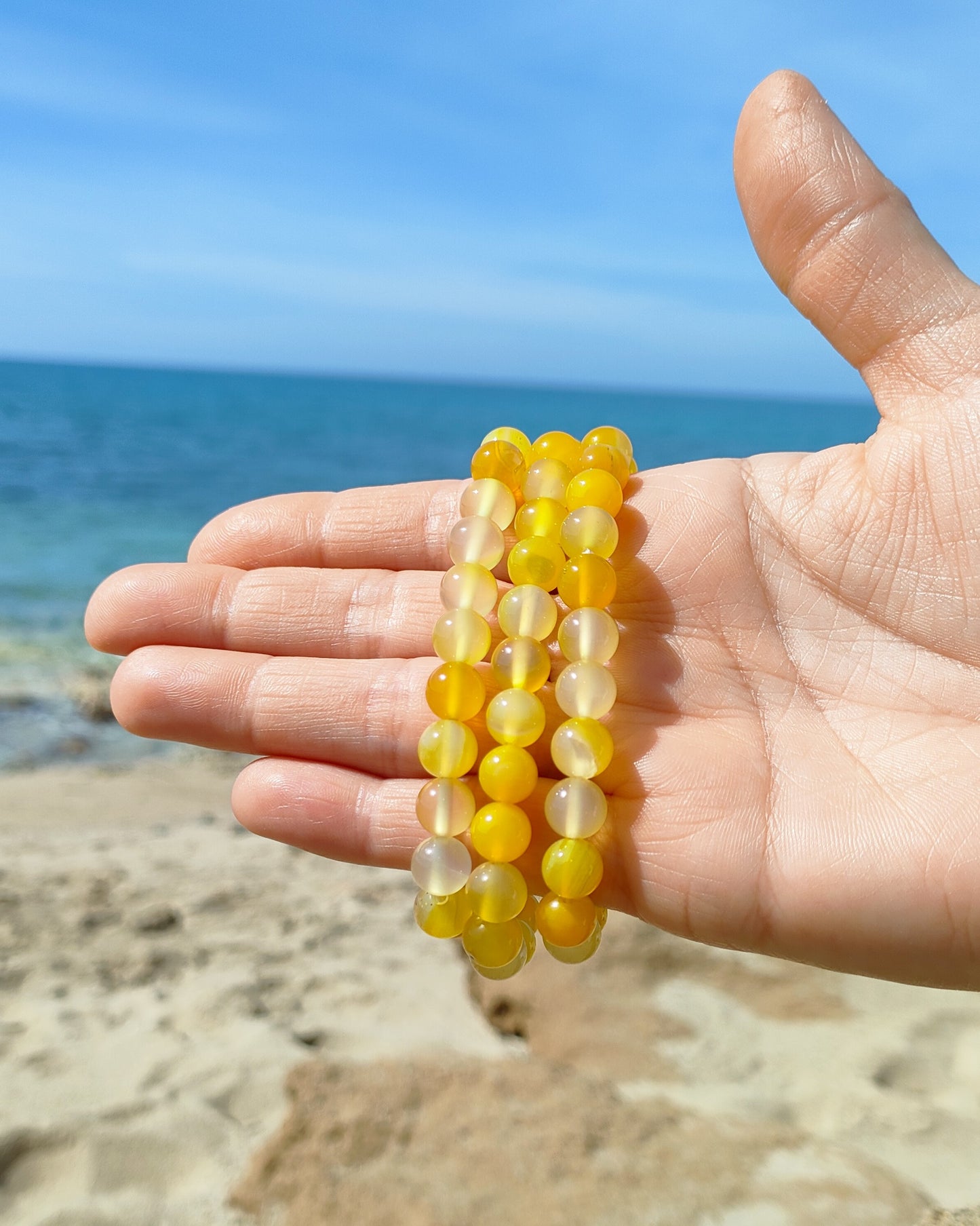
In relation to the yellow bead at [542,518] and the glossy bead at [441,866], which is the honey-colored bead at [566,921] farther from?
the yellow bead at [542,518]

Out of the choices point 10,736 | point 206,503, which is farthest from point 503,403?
point 10,736

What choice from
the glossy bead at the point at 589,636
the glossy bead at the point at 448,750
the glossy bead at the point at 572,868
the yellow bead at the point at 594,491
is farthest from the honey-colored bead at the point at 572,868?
the yellow bead at the point at 594,491

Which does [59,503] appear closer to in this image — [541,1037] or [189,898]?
[189,898]

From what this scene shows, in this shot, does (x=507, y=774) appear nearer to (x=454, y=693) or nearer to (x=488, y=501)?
(x=454, y=693)

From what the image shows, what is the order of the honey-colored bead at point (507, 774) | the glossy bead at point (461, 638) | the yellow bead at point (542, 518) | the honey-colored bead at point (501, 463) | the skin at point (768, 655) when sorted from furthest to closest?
the honey-colored bead at point (501, 463), the yellow bead at point (542, 518), the glossy bead at point (461, 638), the honey-colored bead at point (507, 774), the skin at point (768, 655)

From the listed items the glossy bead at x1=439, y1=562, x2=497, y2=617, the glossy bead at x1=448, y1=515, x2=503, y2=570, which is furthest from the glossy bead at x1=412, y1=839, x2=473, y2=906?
the glossy bead at x1=448, y1=515, x2=503, y2=570

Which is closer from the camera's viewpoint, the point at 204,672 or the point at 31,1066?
the point at 204,672

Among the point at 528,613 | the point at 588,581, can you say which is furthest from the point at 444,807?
the point at 588,581
